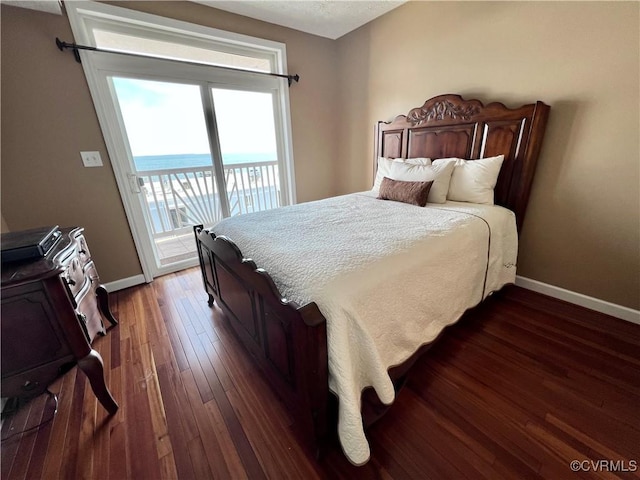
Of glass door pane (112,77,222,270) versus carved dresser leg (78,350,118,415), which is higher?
glass door pane (112,77,222,270)

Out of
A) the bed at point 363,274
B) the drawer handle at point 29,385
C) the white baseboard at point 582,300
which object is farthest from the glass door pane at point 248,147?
the white baseboard at point 582,300

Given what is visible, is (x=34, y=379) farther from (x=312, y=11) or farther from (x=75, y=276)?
(x=312, y=11)

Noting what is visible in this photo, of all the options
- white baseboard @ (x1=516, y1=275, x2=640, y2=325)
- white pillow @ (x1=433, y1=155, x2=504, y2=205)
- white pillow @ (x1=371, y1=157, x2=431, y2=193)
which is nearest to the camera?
white baseboard @ (x1=516, y1=275, x2=640, y2=325)

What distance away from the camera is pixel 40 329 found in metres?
1.05

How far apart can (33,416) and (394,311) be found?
1896 millimetres

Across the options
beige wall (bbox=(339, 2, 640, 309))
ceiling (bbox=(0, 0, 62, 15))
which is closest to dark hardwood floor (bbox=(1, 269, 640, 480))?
beige wall (bbox=(339, 2, 640, 309))

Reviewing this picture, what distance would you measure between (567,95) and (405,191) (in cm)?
123

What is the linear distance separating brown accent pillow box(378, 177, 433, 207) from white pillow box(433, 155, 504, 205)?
0.26 m

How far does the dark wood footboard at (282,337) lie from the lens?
0.90 metres

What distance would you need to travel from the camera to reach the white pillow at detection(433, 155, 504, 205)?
2004 mm

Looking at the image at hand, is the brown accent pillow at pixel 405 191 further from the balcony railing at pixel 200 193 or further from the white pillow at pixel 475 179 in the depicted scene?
the balcony railing at pixel 200 193

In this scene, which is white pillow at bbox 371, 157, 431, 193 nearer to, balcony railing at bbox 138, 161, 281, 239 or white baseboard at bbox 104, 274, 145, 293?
balcony railing at bbox 138, 161, 281, 239

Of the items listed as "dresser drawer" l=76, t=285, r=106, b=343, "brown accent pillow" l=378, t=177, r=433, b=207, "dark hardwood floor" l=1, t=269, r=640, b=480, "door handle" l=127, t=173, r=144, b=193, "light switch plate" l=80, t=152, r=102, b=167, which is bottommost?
"dark hardwood floor" l=1, t=269, r=640, b=480

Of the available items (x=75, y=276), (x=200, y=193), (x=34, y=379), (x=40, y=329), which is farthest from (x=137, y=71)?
(x=34, y=379)
